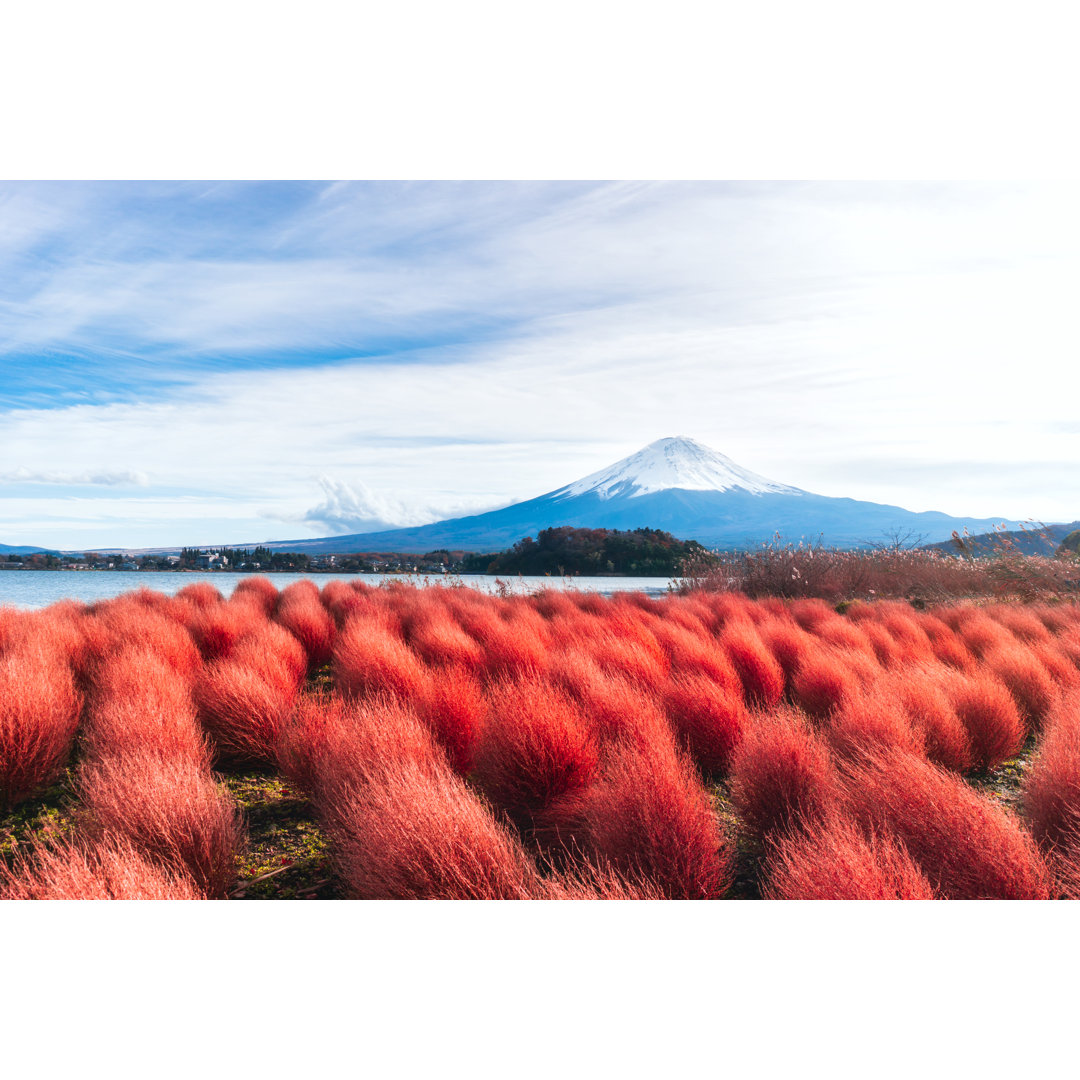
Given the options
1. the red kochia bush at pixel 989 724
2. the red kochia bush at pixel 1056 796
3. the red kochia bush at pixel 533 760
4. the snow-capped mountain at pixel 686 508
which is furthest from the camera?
the snow-capped mountain at pixel 686 508

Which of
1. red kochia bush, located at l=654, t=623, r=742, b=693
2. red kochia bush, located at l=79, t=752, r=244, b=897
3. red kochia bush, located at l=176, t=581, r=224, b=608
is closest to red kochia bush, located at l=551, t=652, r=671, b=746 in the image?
red kochia bush, located at l=654, t=623, r=742, b=693

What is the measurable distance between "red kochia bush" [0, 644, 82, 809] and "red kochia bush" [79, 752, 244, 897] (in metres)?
1.14

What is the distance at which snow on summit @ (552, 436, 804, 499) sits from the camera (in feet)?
348

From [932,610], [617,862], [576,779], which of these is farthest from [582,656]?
[932,610]

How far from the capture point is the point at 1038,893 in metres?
2.24

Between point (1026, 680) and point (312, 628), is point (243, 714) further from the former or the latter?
point (1026, 680)

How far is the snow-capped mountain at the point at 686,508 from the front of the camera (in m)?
86.1

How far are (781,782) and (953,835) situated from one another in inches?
30.3

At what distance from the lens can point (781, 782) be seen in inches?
120

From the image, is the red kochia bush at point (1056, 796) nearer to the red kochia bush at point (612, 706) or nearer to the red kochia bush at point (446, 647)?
the red kochia bush at point (612, 706)

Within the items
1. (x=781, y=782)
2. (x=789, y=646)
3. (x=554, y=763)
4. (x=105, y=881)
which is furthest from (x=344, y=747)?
(x=789, y=646)

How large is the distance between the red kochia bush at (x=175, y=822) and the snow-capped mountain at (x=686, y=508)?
69795 mm

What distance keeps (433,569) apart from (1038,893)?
14313mm

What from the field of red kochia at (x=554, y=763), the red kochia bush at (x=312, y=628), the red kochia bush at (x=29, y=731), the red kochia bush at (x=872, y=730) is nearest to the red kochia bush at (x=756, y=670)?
the field of red kochia at (x=554, y=763)
